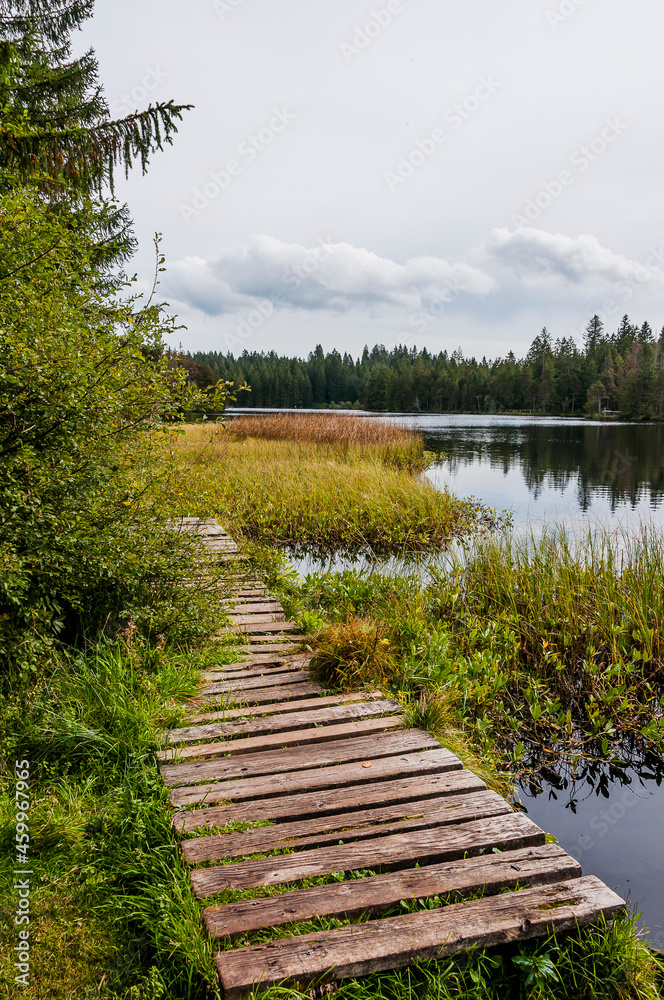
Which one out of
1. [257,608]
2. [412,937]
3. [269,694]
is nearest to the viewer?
[412,937]

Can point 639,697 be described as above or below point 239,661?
below

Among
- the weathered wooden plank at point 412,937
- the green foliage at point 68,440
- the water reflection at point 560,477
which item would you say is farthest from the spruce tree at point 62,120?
the water reflection at point 560,477

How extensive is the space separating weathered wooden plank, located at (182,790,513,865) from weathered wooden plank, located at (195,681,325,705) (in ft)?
3.69

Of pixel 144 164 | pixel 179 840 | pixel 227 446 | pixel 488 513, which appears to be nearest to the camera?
pixel 179 840

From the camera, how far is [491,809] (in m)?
2.53

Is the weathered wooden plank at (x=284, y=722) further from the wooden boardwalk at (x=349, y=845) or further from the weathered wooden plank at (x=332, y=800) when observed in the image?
the weathered wooden plank at (x=332, y=800)

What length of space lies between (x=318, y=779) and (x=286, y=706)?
775 millimetres

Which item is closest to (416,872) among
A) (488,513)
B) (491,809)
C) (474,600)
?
(491,809)

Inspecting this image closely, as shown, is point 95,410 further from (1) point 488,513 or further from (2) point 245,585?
(1) point 488,513

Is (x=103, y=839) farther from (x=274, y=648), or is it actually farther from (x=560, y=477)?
(x=560, y=477)

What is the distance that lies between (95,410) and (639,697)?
14.9 feet

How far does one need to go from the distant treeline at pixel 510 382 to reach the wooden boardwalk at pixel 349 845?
1997 inches

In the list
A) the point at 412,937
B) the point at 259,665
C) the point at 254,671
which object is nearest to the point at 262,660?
the point at 259,665

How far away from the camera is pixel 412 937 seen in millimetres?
1872
